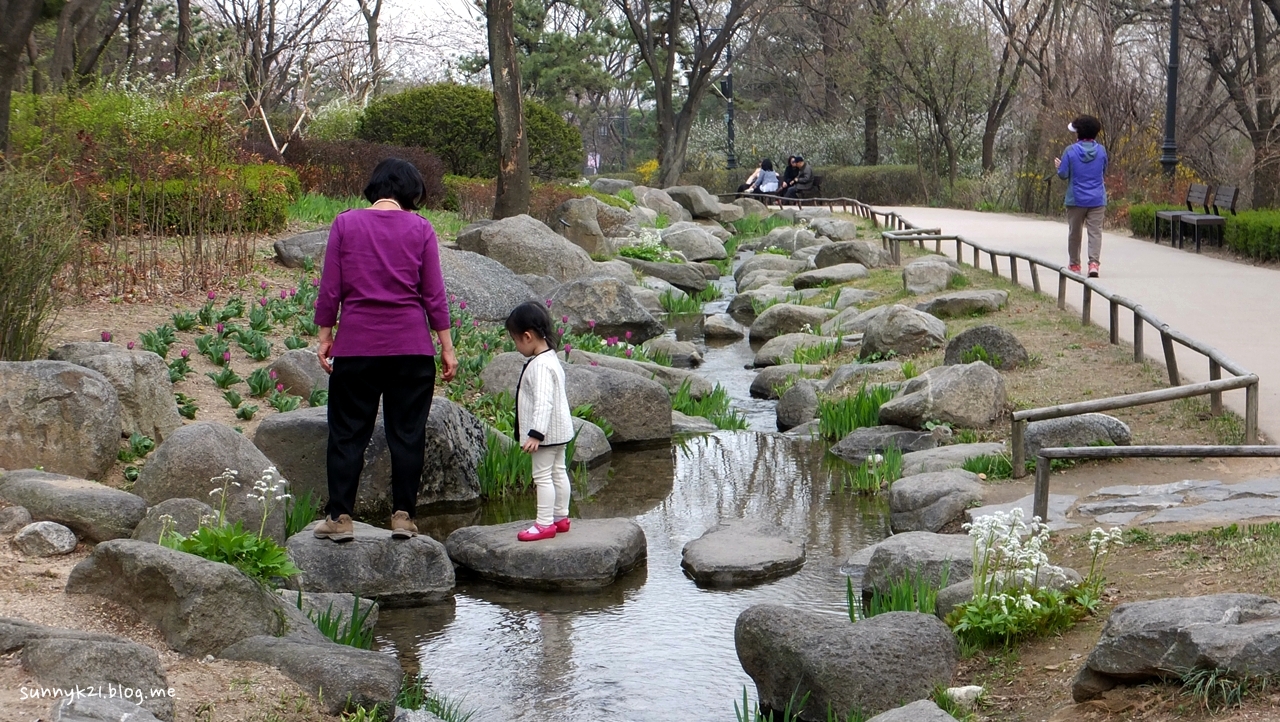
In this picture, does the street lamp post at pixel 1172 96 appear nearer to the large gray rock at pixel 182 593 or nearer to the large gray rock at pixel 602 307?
the large gray rock at pixel 602 307

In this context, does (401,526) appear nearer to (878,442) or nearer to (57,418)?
(57,418)

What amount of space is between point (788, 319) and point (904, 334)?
3121 millimetres

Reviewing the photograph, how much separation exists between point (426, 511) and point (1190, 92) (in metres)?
24.1

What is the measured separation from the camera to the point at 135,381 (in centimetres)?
725

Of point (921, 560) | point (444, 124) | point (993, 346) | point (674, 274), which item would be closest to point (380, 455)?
point (921, 560)

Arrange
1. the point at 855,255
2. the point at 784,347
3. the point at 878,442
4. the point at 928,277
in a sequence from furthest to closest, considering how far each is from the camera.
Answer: the point at 855,255
the point at 928,277
the point at 784,347
the point at 878,442

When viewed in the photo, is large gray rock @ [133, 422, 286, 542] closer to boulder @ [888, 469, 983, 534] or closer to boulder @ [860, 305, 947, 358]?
boulder @ [888, 469, 983, 534]

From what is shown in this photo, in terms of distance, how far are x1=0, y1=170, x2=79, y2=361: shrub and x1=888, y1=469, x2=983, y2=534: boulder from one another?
494cm

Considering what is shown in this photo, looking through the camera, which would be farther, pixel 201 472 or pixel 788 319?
pixel 788 319

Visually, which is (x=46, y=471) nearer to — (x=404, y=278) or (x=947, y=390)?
(x=404, y=278)

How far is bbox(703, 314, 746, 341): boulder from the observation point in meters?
15.1

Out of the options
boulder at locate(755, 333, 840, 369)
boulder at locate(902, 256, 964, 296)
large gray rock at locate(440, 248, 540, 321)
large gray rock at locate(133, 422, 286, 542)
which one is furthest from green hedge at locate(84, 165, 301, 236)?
boulder at locate(902, 256, 964, 296)

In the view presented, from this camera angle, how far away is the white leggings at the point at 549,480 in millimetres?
6688

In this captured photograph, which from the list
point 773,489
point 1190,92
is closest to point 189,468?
point 773,489
